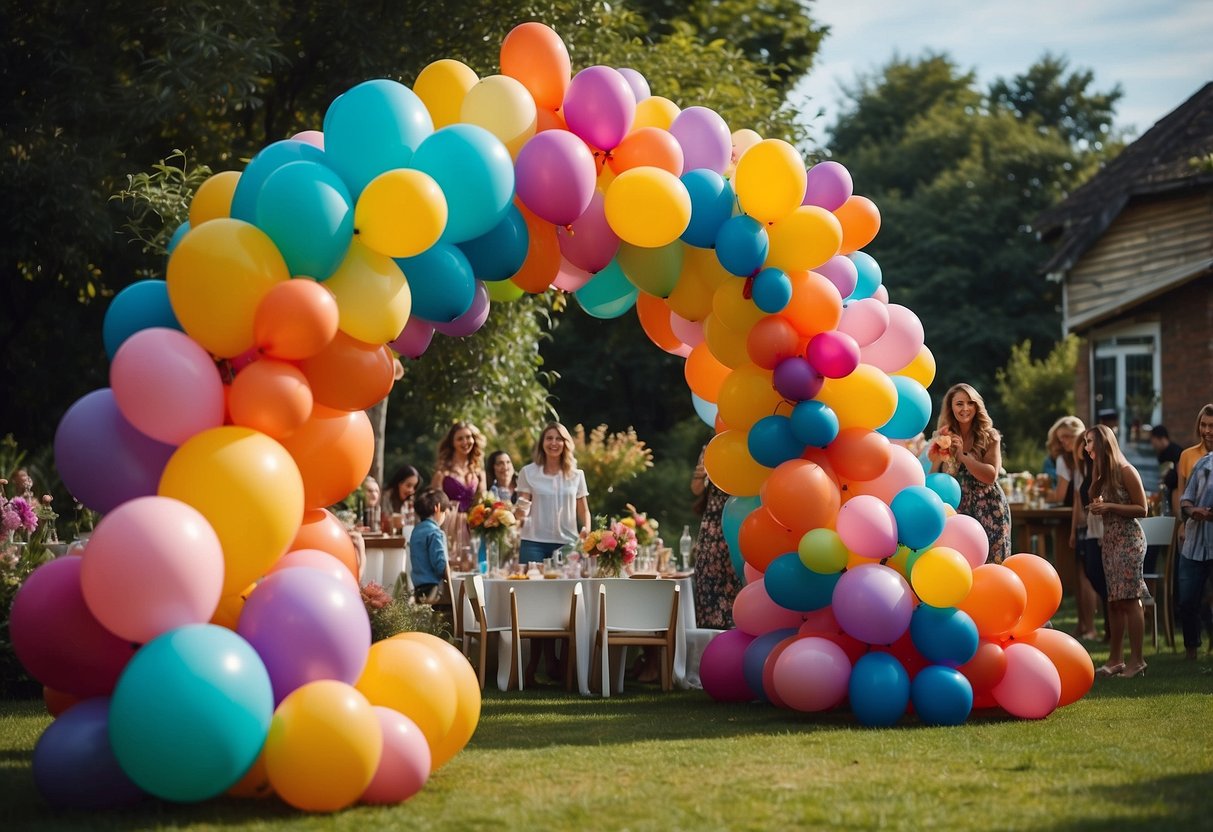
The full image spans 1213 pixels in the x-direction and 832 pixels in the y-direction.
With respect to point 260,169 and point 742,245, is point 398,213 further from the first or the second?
point 742,245

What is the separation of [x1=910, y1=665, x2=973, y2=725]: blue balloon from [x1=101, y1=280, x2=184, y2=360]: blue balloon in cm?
434

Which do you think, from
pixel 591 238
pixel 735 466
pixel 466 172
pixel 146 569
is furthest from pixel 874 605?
pixel 146 569

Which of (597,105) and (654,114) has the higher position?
(654,114)

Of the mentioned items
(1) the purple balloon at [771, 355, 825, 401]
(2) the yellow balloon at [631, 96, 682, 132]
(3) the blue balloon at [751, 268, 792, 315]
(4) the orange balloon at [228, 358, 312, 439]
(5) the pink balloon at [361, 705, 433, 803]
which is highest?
(2) the yellow balloon at [631, 96, 682, 132]

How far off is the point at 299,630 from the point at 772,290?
3.42 meters

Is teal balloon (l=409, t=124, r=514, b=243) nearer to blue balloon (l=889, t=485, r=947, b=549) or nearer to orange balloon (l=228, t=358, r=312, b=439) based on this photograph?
orange balloon (l=228, t=358, r=312, b=439)

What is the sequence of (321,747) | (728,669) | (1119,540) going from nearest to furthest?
(321,747) → (728,669) → (1119,540)

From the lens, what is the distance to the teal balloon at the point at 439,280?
21.1ft

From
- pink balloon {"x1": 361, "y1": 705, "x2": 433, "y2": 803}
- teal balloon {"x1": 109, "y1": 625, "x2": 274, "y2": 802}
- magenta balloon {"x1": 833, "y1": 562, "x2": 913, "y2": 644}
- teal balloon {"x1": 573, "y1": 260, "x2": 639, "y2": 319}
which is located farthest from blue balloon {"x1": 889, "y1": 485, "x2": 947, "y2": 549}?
teal balloon {"x1": 109, "y1": 625, "x2": 274, "y2": 802}

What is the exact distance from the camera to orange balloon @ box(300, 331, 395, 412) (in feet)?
19.8

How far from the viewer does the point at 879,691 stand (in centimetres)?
759

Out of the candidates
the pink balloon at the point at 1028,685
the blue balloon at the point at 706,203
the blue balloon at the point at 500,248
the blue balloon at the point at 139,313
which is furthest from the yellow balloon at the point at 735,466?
the blue balloon at the point at 139,313

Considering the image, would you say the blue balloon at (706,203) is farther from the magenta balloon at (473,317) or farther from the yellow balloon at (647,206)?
the magenta balloon at (473,317)

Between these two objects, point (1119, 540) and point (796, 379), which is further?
point (1119, 540)
